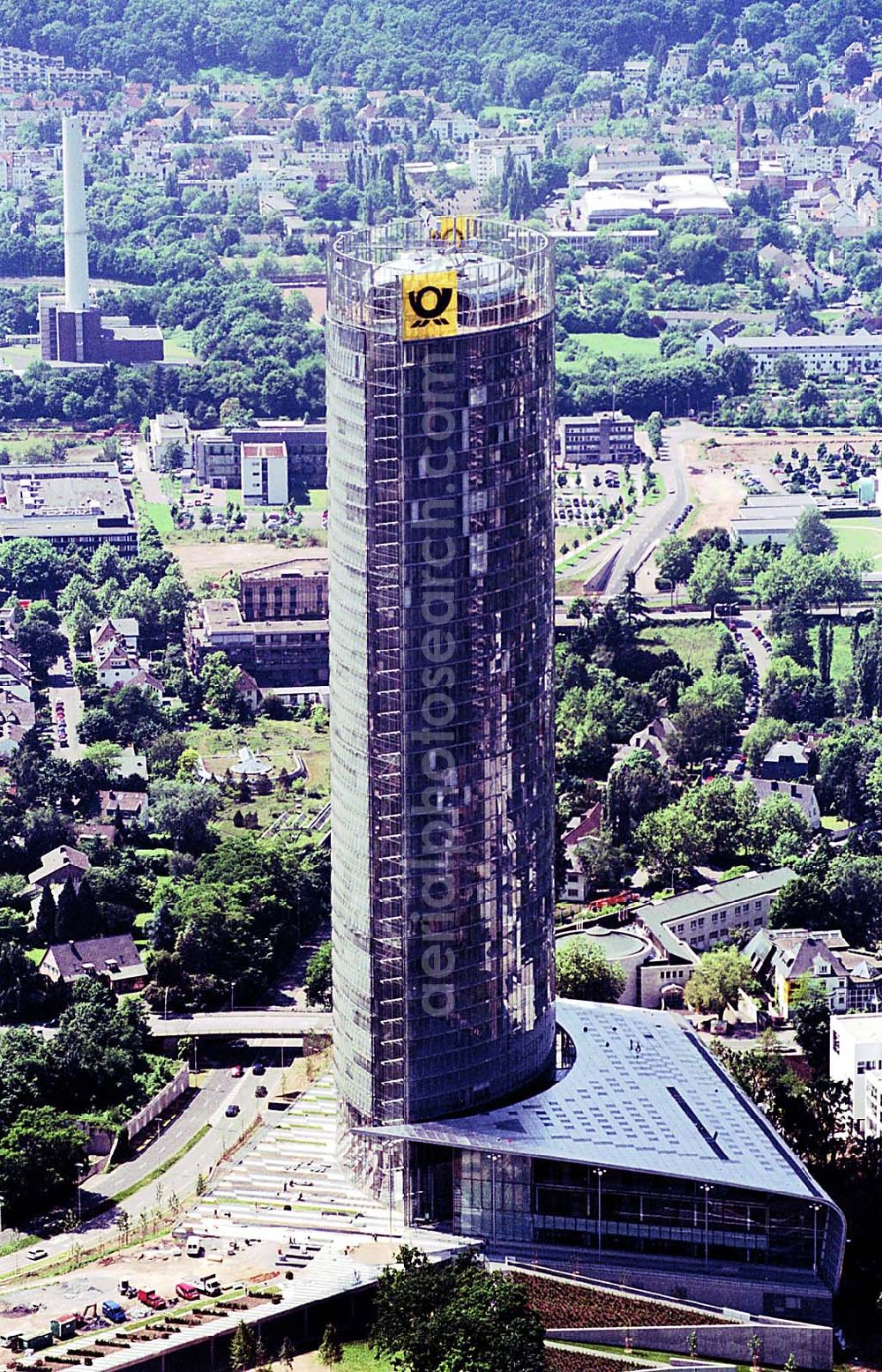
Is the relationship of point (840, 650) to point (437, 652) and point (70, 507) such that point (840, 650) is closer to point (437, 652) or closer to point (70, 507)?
point (70, 507)

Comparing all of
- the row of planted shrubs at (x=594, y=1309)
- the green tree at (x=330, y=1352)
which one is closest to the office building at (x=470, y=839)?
the row of planted shrubs at (x=594, y=1309)

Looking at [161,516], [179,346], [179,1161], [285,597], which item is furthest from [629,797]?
[179,346]

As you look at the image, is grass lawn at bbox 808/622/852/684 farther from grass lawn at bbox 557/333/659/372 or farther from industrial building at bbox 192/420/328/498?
grass lawn at bbox 557/333/659/372

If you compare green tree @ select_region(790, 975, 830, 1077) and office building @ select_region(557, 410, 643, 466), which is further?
office building @ select_region(557, 410, 643, 466)

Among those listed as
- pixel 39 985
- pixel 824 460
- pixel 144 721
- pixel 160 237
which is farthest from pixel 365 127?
pixel 39 985

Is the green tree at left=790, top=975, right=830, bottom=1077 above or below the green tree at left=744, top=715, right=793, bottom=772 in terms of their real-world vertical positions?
above

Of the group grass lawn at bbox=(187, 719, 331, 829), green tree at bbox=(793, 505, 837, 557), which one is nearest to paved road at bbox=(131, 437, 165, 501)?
green tree at bbox=(793, 505, 837, 557)

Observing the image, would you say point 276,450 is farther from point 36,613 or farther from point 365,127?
point 365,127

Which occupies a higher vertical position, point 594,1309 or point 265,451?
point 594,1309
